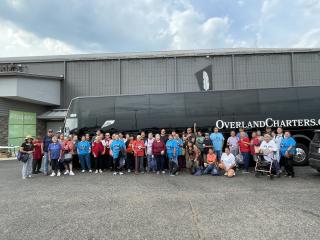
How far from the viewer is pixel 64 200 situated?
6129 mm

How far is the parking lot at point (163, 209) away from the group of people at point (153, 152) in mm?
1229

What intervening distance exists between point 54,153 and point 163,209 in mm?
6107

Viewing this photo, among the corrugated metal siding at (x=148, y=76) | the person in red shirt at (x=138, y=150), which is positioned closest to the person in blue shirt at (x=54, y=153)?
the person in red shirt at (x=138, y=150)

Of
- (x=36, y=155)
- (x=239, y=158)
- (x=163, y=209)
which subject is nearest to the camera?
(x=163, y=209)

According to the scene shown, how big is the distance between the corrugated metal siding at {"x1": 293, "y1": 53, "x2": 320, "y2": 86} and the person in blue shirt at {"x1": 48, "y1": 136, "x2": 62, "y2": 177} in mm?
20783

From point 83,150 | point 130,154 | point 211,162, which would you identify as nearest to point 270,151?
point 211,162

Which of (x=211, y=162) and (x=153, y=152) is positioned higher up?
(x=153, y=152)

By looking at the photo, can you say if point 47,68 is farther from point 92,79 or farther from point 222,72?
point 222,72

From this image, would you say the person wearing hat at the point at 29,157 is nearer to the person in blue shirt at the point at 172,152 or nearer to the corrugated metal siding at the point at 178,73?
the person in blue shirt at the point at 172,152

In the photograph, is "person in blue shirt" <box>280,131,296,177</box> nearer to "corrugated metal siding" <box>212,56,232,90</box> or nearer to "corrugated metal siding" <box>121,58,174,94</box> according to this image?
"corrugated metal siding" <box>212,56,232,90</box>

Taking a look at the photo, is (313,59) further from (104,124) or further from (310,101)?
(104,124)

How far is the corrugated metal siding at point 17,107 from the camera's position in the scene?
20.0 metres

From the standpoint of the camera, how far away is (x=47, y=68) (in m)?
24.2

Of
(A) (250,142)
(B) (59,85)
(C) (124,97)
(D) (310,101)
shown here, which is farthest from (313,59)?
(B) (59,85)
